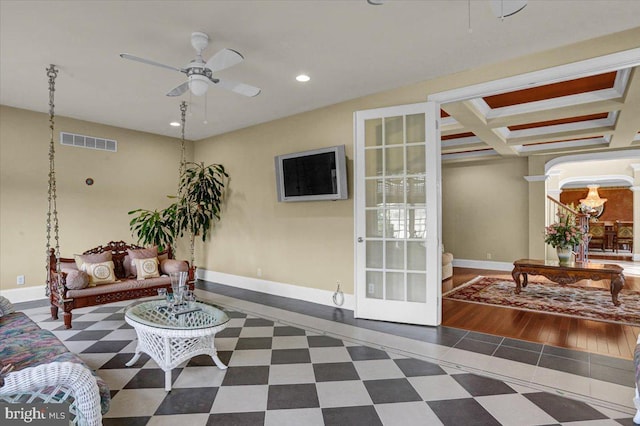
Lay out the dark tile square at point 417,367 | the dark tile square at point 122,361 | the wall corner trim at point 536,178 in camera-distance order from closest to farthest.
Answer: the dark tile square at point 417,367 → the dark tile square at point 122,361 → the wall corner trim at point 536,178

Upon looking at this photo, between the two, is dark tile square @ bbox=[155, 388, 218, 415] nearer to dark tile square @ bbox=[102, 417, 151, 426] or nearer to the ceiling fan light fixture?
dark tile square @ bbox=[102, 417, 151, 426]

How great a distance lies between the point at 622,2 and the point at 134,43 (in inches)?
155

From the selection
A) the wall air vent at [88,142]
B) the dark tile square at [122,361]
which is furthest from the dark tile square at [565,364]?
the wall air vent at [88,142]

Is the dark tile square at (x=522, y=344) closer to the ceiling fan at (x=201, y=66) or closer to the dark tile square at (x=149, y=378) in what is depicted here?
the dark tile square at (x=149, y=378)

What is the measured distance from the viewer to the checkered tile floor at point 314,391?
7.00 feet

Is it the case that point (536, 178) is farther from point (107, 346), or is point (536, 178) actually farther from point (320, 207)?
point (107, 346)

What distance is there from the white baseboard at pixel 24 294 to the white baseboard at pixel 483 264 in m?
8.20

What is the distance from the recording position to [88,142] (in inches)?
221

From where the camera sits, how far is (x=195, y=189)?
19.8 feet

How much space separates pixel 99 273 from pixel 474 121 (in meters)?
A: 5.44

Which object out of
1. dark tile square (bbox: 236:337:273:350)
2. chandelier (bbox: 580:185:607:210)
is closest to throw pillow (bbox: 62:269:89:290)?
dark tile square (bbox: 236:337:273:350)

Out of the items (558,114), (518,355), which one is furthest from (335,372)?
(558,114)

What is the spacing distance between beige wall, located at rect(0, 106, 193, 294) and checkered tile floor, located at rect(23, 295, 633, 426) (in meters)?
2.61

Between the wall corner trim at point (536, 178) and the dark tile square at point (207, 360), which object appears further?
the wall corner trim at point (536, 178)
